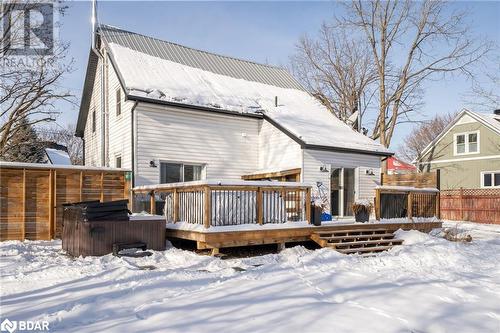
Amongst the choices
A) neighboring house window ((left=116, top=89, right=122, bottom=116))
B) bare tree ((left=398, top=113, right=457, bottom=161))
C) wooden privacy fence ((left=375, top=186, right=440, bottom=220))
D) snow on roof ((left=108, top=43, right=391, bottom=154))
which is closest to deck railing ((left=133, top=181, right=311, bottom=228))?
wooden privacy fence ((left=375, top=186, right=440, bottom=220))

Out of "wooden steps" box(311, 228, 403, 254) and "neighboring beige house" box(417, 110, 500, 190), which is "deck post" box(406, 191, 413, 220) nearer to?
"wooden steps" box(311, 228, 403, 254)

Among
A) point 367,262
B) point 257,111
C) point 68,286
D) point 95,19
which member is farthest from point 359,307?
point 95,19

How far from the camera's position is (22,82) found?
63.6ft

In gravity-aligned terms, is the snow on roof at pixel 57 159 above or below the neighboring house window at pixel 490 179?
above

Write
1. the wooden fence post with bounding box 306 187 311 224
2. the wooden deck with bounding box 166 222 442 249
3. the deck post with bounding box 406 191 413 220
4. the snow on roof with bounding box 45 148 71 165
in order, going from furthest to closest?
the snow on roof with bounding box 45 148 71 165, the deck post with bounding box 406 191 413 220, the wooden fence post with bounding box 306 187 311 224, the wooden deck with bounding box 166 222 442 249

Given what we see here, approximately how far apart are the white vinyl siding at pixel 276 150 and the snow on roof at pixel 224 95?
43 centimetres

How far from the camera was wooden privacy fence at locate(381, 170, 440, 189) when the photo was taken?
14.5 metres

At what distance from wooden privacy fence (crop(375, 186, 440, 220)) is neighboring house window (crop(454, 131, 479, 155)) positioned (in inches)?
568

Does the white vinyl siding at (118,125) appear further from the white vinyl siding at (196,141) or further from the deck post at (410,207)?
the deck post at (410,207)

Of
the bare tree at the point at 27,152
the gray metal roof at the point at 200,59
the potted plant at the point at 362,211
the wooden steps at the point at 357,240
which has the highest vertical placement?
the gray metal roof at the point at 200,59

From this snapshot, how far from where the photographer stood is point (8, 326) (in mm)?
4082

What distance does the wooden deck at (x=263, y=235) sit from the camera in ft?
27.3

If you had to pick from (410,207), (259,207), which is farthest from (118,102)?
(410,207)

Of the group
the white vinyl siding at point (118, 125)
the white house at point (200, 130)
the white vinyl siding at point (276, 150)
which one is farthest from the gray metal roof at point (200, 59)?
the white vinyl siding at point (276, 150)
